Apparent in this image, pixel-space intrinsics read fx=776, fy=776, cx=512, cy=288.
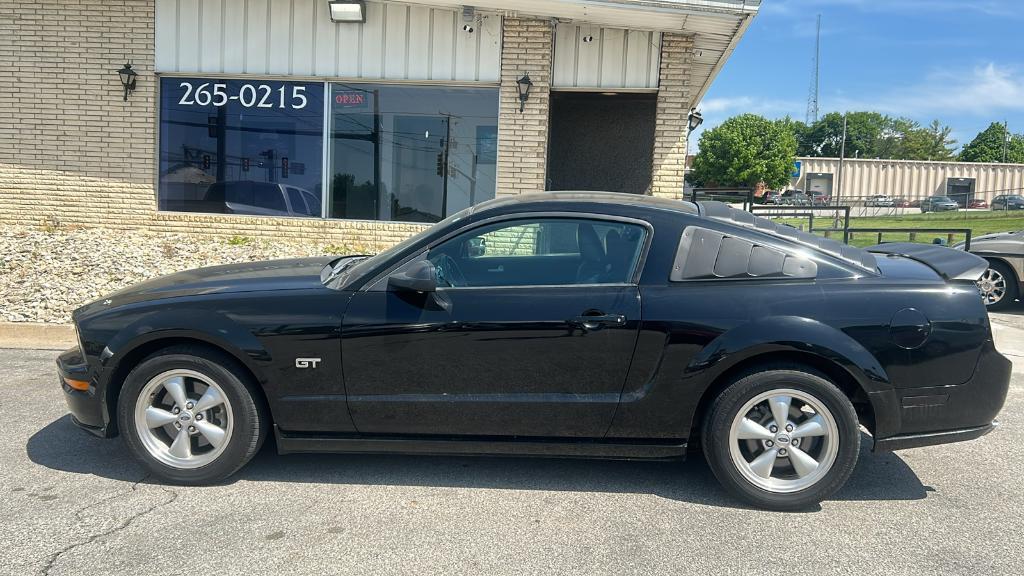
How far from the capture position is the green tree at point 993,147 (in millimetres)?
96812

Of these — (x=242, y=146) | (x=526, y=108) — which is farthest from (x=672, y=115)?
(x=242, y=146)

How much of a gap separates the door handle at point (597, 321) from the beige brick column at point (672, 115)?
6.67 m

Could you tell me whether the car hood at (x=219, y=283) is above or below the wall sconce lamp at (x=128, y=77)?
below

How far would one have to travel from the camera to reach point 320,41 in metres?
10.4

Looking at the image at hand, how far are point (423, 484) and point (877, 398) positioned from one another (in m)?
2.34

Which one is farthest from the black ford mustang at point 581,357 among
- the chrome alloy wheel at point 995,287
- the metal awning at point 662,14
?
the chrome alloy wheel at point 995,287

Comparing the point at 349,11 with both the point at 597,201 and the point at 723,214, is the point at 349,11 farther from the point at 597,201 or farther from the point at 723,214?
the point at 723,214

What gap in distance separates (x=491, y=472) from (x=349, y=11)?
7.59 m

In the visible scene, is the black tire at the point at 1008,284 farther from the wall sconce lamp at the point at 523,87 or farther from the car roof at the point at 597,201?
the car roof at the point at 597,201

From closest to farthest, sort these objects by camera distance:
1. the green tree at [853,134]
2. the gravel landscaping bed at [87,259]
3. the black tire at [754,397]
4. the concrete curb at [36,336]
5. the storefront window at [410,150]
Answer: the black tire at [754,397], the concrete curb at [36,336], the gravel landscaping bed at [87,259], the storefront window at [410,150], the green tree at [853,134]

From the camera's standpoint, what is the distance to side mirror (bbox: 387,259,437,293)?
3848 millimetres

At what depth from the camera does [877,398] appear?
3.80 m

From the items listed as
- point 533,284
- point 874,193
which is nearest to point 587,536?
point 533,284

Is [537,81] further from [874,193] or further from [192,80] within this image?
[874,193]
